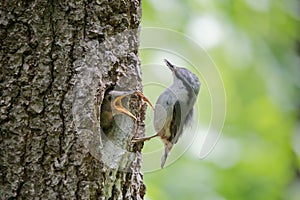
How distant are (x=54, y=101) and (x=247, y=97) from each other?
8.05 ft

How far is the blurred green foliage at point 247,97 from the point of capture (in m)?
3.14

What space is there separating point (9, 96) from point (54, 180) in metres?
0.21

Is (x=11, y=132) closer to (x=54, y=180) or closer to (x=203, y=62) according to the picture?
(x=54, y=180)

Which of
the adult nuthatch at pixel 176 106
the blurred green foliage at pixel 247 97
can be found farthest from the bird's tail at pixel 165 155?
the blurred green foliage at pixel 247 97

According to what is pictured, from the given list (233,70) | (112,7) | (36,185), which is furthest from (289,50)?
(36,185)

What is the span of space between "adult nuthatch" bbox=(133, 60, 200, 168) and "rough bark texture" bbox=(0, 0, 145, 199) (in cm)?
13

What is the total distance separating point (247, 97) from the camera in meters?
3.58

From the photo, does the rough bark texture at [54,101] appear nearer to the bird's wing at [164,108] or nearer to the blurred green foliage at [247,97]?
the bird's wing at [164,108]

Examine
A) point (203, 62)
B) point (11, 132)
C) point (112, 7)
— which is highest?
point (112, 7)

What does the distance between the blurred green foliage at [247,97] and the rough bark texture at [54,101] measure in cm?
163

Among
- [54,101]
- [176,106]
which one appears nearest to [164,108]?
[176,106]

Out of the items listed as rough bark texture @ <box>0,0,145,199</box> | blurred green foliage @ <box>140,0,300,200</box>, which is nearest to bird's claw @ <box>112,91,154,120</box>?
rough bark texture @ <box>0,0,145,199</box>

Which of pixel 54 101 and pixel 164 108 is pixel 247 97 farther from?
pixel 54 101

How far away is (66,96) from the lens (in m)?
1.27
